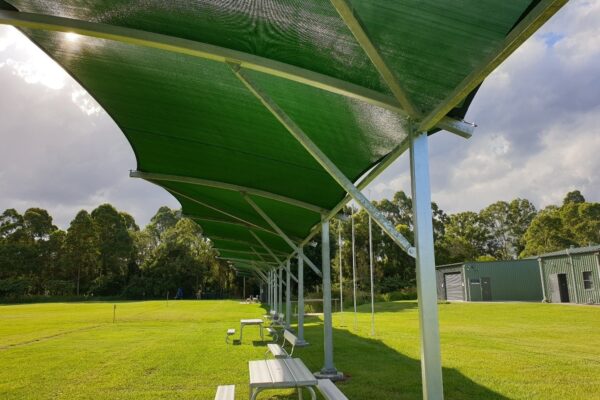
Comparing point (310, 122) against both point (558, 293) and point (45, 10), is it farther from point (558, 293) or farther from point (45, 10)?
point (558, 293)

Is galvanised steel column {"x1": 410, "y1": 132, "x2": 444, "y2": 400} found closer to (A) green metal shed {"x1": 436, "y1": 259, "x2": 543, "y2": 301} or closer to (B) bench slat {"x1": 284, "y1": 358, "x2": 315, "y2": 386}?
(B) bench slat {"x1": 284, "y1": 358, "x2": 315, "y2": 386}

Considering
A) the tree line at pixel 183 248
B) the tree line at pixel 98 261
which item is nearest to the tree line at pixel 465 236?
the tree line at pixel 183 248

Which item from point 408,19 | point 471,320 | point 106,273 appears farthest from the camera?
point 106,273

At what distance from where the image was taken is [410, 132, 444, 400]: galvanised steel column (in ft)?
8.68

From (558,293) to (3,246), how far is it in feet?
188

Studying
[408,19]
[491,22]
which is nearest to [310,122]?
[408,19]

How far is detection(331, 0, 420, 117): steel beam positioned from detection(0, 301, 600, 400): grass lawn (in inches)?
164

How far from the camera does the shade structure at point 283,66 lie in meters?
2.37

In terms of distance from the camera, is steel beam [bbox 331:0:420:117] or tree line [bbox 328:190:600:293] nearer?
steel beam [bbox 331:0:420:117]

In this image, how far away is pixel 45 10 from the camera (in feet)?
10.1

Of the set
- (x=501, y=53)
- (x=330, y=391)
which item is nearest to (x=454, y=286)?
(x=330, y=391)

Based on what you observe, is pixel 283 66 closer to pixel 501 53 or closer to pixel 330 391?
pixel 501 53

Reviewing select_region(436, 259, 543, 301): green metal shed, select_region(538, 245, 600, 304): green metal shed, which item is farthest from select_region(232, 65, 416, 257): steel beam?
select_region(436, 259, 543, 301): green metal shed

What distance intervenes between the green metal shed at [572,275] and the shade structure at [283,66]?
21.9 metres
